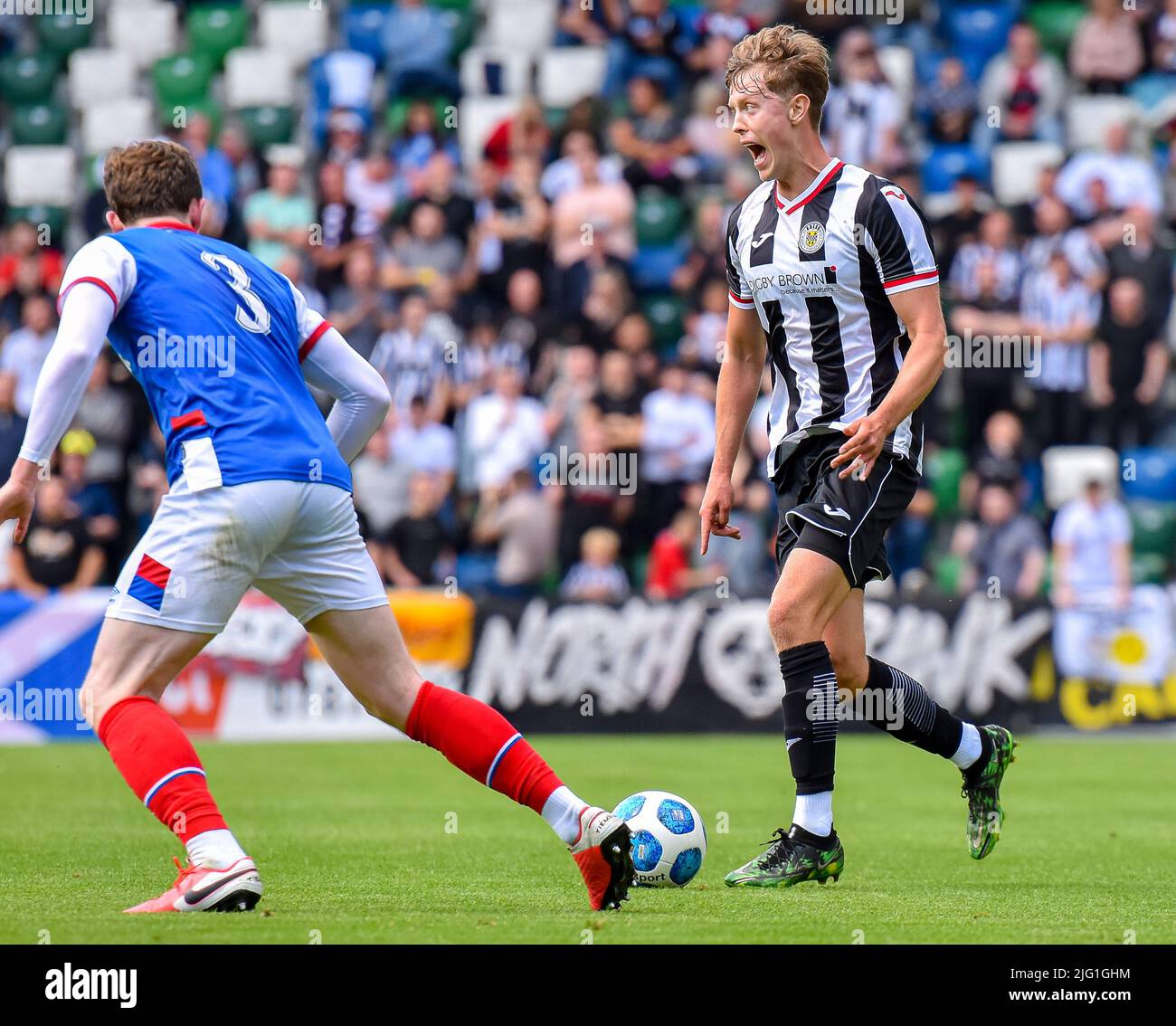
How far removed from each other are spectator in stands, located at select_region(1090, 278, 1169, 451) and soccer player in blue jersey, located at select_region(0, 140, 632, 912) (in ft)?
38.5

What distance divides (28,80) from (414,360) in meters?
7.53

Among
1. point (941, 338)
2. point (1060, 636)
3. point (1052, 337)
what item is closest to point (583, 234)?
point (1052, 337)

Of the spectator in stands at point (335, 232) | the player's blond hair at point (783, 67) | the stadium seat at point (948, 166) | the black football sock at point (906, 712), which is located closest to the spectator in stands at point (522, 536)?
the spectator in stands at point (335, 232)

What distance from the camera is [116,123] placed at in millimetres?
19906

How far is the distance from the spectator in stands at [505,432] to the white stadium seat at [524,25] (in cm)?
588

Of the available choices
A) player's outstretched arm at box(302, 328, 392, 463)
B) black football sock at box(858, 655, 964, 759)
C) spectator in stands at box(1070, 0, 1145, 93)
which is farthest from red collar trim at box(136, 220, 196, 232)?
spectator in stands at box(1070, 0, 1145, 93)

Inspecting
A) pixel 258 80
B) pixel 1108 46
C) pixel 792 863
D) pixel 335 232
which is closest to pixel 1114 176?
pixel 1108 46

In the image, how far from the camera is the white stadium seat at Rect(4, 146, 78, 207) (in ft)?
63.9

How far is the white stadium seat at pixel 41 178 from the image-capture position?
19.5 meters

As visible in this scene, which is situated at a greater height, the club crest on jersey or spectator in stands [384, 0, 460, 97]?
spectator in stands [384, 0, 460, 97]

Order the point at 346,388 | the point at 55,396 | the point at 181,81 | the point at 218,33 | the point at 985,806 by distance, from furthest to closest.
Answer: the point at 218,33
the point at 181,81
the point at 985,806
the point at 346,388
the point at 55,396

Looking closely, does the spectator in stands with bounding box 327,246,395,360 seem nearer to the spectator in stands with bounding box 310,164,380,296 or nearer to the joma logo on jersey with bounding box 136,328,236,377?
the spectator in stands with bounding box 310,164,380,296

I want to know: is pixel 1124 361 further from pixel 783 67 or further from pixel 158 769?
pixel 158 769
